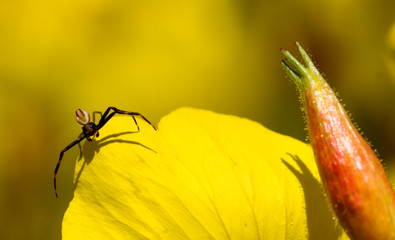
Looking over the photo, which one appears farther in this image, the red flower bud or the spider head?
the spider head

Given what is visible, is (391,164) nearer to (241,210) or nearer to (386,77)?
Result: (386,77)

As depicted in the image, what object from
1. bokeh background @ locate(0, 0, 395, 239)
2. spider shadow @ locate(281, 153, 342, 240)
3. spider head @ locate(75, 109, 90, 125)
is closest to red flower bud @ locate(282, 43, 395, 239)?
spider shadow @ locate(281, 153, 342, 240)

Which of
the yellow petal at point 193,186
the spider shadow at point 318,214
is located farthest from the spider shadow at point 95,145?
the spider shadow at point 318,214

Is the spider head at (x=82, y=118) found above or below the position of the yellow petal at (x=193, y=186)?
above

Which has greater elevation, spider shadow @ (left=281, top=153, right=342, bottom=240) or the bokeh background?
the bokeh background

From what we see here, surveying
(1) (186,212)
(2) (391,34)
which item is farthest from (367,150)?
(2) (391,34)

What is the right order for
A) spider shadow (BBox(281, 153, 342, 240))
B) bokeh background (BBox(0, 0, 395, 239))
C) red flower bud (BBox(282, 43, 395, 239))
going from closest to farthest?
red flower bud (BBox(282, 43, 395, 239))
spider shadow (BBox(281, 153, 342, 240))
bokeh background (BBox(0, 0, 395, 239))

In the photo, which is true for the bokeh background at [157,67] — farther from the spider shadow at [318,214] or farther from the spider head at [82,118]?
the spider shadow at [318,214]

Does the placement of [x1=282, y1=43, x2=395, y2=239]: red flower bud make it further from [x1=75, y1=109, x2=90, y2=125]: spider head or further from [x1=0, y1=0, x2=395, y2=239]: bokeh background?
[x1=0, y1=0, x2=395, y2=239]: bokeh background
